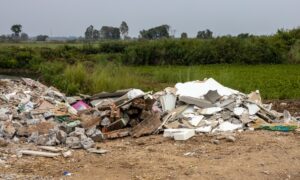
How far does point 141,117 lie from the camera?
9.34 metres

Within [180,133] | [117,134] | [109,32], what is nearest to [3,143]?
[117,134]

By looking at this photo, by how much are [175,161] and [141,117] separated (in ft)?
7.82

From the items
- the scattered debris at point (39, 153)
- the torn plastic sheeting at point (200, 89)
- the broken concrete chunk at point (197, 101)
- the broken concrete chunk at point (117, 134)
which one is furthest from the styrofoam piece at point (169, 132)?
→ the scattered debris at point (39, 153)

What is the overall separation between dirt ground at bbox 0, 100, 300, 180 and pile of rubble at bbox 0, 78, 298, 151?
396mm

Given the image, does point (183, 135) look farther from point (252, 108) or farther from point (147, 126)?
point (252, 108)

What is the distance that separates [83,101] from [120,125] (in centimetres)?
263

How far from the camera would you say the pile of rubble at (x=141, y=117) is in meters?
8.62

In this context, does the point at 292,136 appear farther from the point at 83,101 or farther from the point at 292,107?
the point at 83,101

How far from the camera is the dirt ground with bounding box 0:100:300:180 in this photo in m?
6.53

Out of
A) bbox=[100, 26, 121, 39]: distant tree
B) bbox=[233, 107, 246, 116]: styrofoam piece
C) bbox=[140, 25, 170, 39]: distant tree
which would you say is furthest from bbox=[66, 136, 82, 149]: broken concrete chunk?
bbox=[100, 26, 121, 39]: distant tree

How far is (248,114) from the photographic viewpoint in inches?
378

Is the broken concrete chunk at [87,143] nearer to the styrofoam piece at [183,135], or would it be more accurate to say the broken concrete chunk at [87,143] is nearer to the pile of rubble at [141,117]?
the pile of rubble at [141,117]

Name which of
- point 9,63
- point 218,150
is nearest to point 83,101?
point 218,150

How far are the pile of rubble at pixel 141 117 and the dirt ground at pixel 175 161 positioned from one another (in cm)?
40
